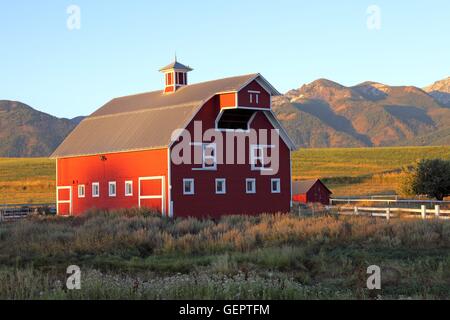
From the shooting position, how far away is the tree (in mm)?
54375

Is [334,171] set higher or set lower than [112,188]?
higher

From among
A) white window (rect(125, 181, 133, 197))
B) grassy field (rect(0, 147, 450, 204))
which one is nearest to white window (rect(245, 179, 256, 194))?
white window (rect(125, 181, 133, 197))

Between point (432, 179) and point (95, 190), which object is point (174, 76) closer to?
point (95, 190)

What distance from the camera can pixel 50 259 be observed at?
72.9 feet

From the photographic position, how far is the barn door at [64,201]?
46.6 m

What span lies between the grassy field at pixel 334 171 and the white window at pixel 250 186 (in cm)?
2712

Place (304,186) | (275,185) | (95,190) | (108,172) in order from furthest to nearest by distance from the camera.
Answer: (304,186), (95,190), (108,172), (275,185)

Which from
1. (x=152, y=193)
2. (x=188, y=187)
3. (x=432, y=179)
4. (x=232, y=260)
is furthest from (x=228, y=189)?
(x=232, y=260)

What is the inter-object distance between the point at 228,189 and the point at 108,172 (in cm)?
766

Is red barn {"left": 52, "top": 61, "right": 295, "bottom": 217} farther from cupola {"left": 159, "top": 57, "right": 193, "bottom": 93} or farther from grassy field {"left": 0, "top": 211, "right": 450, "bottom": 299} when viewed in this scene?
grassy field {"left": 0, "top": 211, "right": 450, "bottom": 299}

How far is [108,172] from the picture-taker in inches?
1714
